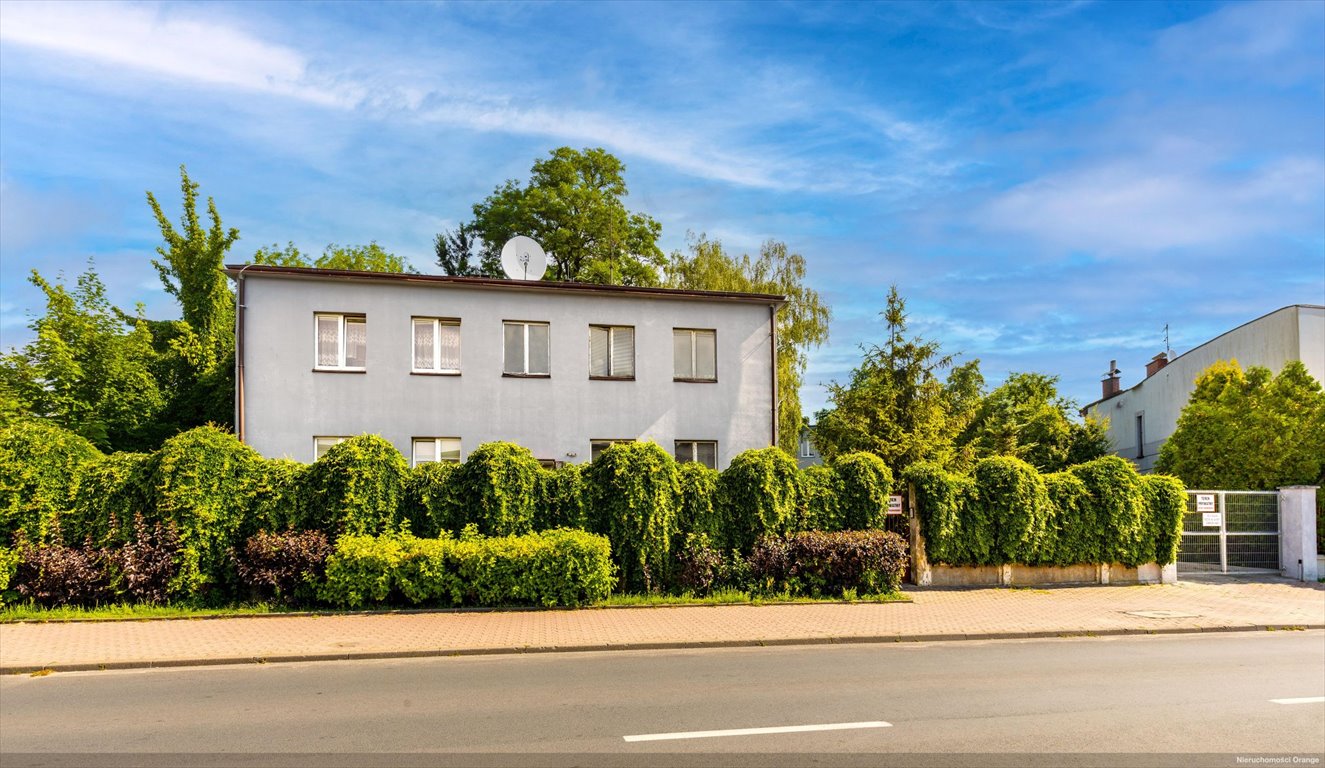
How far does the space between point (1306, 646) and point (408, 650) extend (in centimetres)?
1206

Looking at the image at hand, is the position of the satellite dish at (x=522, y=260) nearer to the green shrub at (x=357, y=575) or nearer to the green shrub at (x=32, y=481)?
the green shrub at (x=357, y=575)

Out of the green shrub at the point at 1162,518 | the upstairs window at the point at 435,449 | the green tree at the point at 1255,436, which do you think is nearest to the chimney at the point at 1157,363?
the green tree at the point at 1255,436

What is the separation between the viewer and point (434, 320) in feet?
69.9

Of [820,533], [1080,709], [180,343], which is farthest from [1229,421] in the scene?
[180,343]

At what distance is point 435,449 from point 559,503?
6240mm

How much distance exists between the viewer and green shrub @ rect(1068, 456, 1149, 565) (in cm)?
1831

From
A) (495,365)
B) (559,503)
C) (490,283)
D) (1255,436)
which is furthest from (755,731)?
(1255,436)

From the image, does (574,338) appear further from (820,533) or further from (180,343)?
(180,343)

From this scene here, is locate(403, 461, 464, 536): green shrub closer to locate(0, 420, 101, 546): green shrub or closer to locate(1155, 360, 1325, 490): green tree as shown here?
locate(0, 420, 101, 546): green shrub

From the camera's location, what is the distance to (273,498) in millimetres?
14695

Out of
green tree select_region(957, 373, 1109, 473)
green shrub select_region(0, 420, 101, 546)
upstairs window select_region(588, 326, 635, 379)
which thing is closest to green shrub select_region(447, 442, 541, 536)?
green shrub select_region(0, 420, 101, 546)

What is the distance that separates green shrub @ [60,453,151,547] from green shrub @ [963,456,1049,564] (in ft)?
47.6

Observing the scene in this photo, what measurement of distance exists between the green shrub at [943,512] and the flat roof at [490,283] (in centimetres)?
711

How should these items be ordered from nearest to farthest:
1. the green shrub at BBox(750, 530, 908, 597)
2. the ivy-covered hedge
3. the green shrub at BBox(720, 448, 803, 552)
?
the green shrub at BBox(750, 530, 908, 597)
the green shrub at BBox(720, 448, 803, 552)
the ivy-covered hedge
